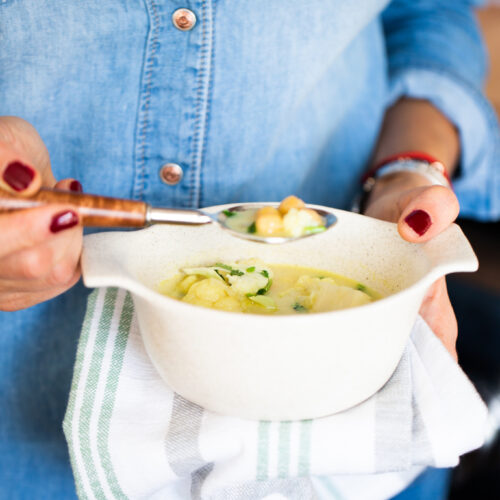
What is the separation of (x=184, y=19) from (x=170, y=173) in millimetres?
249

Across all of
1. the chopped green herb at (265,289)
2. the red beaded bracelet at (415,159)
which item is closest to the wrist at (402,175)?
the red beaded bracelet at (415,159)

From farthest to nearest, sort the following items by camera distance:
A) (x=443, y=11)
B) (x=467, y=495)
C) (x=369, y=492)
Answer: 1. (x=467, y=495)
2. (x=443, y=11)
3. (x=369, y=492)

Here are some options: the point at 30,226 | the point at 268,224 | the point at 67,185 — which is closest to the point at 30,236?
the point at 30,226

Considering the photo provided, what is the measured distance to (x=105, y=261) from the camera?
61cm

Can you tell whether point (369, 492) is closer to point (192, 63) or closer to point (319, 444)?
point (319, 444)

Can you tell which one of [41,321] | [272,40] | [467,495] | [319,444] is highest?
[272,40]

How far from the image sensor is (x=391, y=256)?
77 cm

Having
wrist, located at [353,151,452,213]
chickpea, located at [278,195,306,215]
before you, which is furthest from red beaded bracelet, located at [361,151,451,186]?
chickpea, located at [278,195,306,215]

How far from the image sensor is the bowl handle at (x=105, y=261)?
563 millimetres

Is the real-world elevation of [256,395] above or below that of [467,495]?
above

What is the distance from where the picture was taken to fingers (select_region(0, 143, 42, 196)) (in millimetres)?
575

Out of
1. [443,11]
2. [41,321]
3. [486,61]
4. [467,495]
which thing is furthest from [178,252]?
[467,495]

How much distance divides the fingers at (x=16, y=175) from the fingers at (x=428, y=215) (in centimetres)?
46

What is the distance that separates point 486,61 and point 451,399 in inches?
44.9
